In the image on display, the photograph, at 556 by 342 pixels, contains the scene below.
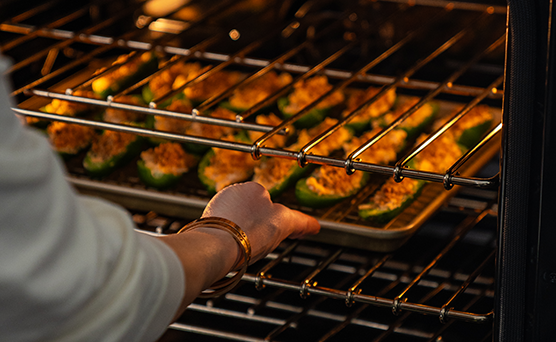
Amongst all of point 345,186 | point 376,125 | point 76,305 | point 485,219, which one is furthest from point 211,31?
point 76,305

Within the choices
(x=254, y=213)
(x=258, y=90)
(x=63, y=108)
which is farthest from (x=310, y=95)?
(x=254, y=213)

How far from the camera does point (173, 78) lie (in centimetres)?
176

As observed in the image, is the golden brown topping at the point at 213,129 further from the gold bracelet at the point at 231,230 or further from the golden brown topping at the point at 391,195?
the gold bracelet at the point at 231,230

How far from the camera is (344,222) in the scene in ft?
4.11

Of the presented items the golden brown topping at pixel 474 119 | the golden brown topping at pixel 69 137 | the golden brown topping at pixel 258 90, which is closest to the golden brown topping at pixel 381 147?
the golden brown topping at pixel 474 119

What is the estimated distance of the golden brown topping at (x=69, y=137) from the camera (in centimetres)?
150

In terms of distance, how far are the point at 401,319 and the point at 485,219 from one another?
1.18ft

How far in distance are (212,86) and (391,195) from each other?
61 centimetres

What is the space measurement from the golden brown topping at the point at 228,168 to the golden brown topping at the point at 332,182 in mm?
151

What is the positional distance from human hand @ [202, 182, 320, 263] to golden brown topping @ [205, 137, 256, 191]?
1.27ft

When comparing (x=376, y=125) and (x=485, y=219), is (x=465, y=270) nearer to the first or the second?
(x=485, y=219)

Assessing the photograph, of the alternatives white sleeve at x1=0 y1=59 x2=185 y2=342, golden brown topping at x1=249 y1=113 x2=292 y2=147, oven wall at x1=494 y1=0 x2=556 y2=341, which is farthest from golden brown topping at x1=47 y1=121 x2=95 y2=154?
oven wall at x1=494 y1=0 x2=556 y2=341

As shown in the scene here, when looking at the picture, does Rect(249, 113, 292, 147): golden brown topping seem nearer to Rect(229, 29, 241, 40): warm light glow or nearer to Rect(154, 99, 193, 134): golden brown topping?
Rect(154, 99, 193, 134): golden brown topping

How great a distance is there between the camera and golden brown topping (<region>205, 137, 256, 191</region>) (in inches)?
→ 53.7
